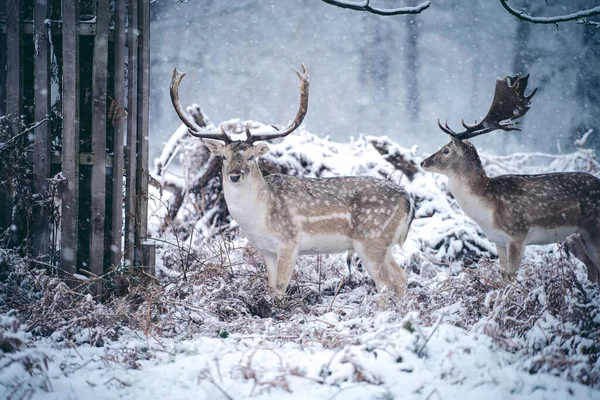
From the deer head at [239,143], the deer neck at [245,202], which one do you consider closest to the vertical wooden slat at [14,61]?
the deer head at [239,143]

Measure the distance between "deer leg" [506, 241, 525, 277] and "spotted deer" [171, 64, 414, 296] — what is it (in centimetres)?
109

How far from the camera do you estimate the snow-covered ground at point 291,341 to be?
2.60 m

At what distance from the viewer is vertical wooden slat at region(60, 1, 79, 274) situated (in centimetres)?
430

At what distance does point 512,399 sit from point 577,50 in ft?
54.5

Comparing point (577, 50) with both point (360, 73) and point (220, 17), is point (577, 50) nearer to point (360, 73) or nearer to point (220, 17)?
point (360, 73)

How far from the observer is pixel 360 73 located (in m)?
17.9

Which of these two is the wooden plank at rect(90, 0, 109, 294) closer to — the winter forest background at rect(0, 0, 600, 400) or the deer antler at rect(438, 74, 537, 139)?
the winter forest background at rect(0, 0, 600, 400)

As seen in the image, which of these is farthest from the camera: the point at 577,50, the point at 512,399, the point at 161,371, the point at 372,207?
the point at 577,50

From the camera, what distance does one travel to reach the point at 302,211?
16.5 ft

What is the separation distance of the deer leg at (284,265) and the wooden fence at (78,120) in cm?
120

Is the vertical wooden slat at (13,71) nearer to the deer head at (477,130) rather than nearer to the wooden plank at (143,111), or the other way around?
the wooden plank at (143,111)

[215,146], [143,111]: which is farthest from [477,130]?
[143,111]

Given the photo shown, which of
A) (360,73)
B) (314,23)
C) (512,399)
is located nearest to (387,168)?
(512,399)

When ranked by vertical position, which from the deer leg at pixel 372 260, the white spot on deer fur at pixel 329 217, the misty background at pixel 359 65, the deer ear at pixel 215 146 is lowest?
the deer leg at pixel 372 260
